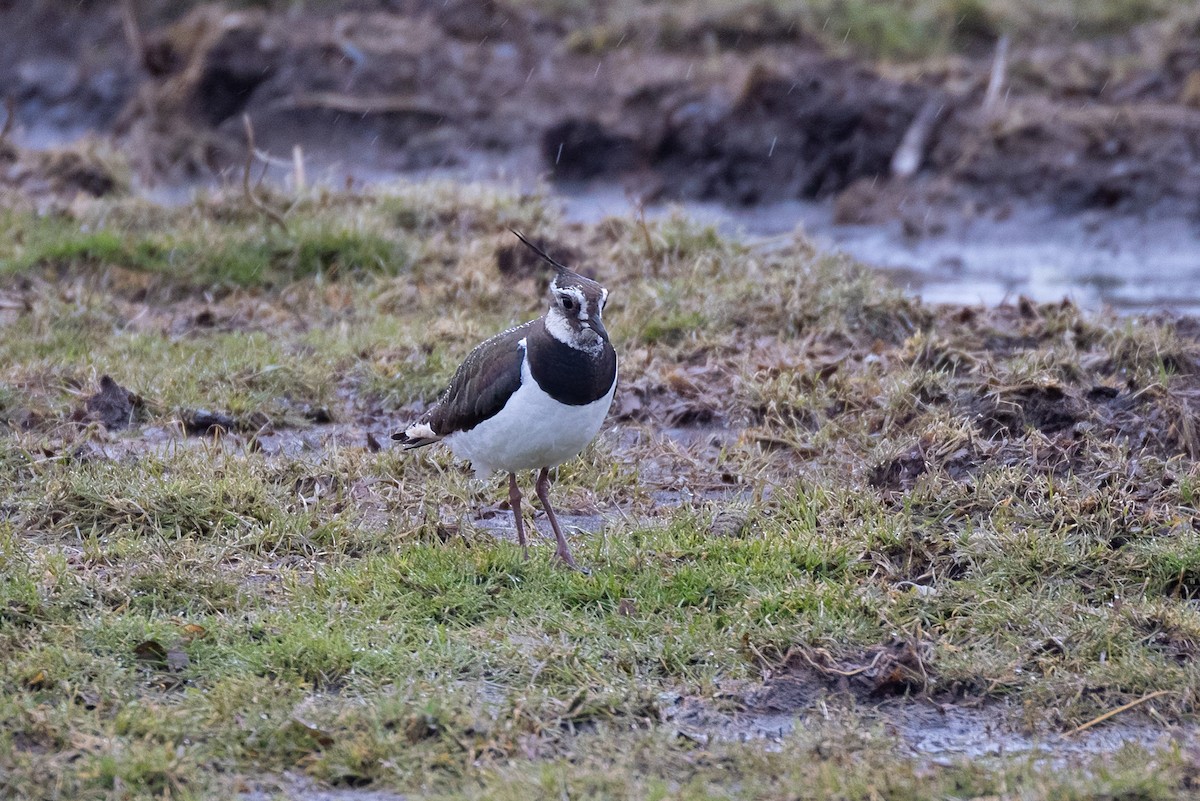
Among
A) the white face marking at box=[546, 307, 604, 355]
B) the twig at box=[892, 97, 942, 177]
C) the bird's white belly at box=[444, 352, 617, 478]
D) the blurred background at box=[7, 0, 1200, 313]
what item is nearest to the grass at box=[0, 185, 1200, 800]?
the bird's white belly at box=[444, 352, 617, 478]

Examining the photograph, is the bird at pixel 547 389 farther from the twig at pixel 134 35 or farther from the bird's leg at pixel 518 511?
the twig at pixel 134 35

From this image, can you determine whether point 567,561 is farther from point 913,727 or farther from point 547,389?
point 913,727

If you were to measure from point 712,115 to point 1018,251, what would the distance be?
10.2 ft

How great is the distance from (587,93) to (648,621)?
9.71 meters

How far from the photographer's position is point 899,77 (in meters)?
12.9

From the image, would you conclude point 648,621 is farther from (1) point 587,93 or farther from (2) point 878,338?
(1) point 587,93

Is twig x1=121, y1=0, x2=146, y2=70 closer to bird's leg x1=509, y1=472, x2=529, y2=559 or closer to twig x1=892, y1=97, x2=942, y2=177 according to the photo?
twig x1=892, y1=97, x2=942, y2=177

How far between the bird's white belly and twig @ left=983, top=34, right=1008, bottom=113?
8.44 meters

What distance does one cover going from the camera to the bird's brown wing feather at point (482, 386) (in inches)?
199

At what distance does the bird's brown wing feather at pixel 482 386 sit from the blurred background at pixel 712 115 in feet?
12.1

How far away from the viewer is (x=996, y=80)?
41.2 ft

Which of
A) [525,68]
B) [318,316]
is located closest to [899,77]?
[525,68]

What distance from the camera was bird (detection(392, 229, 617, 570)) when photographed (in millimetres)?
4867

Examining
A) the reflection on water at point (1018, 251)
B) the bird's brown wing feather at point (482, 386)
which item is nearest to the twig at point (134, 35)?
the reflection on water at point (1018, 251)
